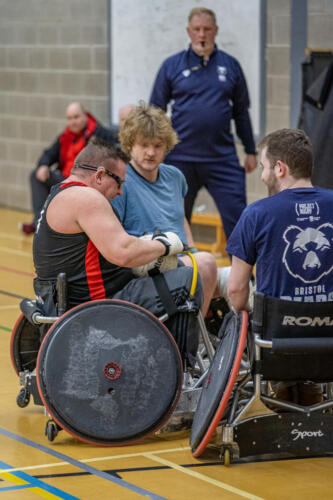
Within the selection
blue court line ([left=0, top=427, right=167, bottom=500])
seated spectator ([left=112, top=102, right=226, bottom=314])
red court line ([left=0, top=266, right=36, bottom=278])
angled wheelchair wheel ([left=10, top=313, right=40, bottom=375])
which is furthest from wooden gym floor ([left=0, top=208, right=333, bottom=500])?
red court line ([left=0, top=266, right=36, bottom=278])

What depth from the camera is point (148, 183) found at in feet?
16.0

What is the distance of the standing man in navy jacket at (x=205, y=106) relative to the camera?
6906 mm

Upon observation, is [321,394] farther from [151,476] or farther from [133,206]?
[133,206]

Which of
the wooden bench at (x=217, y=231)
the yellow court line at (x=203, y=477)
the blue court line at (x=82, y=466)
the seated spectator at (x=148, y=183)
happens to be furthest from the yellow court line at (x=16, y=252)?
the yellow court line at (x=203, y=477)

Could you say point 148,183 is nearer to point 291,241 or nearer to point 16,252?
point 291,241

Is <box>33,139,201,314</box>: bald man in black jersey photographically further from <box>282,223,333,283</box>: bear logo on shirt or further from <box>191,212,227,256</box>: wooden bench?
<box>191,212,227,256</box>: wooden bench

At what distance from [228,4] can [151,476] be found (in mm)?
6104

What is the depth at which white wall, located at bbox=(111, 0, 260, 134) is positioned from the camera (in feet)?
28.9

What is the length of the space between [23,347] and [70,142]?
493cm

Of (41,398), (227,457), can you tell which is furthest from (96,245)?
(227,457)

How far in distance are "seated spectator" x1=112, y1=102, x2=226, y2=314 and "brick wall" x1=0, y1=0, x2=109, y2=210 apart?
577cm

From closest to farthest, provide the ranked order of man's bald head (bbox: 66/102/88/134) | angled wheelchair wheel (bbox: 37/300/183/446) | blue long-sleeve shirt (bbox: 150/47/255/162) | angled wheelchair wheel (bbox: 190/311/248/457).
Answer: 1. angled wheelchair wheel (bbox: 190/311/248/457)
2. angled wheelchair wheel (bbox: 37/300/183/446)
3. blue long-sleeve shirt (bbox: 150/47/255/162)
4. man's bald head (bbox: 66/102/88/134)

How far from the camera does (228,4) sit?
890cm

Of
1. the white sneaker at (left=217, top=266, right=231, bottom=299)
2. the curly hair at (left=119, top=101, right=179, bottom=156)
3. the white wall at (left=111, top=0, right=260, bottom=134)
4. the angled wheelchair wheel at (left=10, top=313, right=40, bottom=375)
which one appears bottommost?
the angled wheelchair wheel at (left=10, top=313, right=40, bottom=375)
